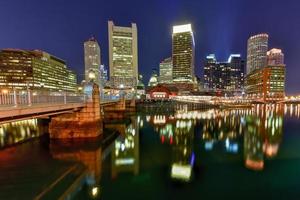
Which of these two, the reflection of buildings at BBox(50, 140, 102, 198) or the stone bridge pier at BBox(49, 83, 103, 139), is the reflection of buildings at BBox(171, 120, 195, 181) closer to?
the reflection of buildings at BBox(50, 140, 102, 198)

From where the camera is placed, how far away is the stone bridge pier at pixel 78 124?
68.2ft

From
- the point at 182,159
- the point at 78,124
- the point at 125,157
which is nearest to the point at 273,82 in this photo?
the point at 182,159

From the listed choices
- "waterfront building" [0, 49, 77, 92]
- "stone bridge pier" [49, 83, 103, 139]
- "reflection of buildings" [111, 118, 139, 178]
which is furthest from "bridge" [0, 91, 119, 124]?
"waterfront building" [0, 49, 77, 92]

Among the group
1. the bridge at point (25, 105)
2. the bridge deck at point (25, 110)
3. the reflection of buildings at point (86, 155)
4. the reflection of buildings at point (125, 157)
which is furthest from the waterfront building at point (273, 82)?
the bridge deck at point (25, 110)

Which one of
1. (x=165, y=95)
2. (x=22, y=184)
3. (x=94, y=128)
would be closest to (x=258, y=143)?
(x=94, y=128)

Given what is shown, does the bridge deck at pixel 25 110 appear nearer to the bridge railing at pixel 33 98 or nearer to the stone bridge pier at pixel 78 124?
the bridge railing at pixel 33 98

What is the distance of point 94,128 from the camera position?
22.3 metres

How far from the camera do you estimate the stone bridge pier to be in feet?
68.2

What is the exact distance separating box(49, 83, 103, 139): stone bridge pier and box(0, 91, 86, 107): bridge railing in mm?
1295

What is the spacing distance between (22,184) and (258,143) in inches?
919

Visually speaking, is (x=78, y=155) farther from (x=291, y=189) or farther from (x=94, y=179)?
(x=291, y=189)

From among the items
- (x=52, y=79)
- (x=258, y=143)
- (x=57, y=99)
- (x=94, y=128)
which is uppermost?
(x=52, y=79)

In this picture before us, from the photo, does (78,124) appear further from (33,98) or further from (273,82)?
(273,82)

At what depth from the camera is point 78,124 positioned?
21.4 meters
